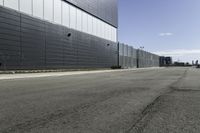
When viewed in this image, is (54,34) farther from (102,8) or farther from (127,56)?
(127,56)

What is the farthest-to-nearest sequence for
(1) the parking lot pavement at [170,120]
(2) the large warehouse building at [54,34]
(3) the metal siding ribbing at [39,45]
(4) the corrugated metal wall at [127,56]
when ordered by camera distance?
A: (4) the corrugated metal wall at [127,56]
(2) the large warehouse building at [54,34]
(3) the metal siding ribbing at [39,45]
(1) the parking lot pavement at [170,120]

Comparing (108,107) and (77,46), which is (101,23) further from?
(108,107)

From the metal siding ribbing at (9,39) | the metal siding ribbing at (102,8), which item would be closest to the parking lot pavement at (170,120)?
the metal siding ribbing at (9,39)

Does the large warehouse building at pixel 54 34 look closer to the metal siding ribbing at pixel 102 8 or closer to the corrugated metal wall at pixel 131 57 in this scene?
the metal siding ribbing at pixel 102 8

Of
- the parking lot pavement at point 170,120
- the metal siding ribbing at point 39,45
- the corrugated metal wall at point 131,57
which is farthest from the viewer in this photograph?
the corrugated metal wall at point 131,57

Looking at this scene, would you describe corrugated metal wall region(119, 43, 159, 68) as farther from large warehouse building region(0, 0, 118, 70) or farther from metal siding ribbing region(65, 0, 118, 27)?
large warehouse building region(0, 0, 118, 70)

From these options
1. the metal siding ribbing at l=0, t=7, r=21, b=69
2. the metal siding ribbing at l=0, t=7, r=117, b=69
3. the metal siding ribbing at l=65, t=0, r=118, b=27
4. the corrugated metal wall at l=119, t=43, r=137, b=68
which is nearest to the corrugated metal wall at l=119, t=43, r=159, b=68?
the corrugated metal wall at l=119, t=43, r=137, b=68

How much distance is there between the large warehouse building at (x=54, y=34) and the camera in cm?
3056

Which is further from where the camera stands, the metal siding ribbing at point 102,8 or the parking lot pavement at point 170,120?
the metal siding ribbing at point 102,8

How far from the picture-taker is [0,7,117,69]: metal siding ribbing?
2991cm

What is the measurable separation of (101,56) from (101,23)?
26.3ft

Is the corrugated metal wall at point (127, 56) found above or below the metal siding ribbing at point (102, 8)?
below

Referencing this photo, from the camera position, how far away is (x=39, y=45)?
35.7 m

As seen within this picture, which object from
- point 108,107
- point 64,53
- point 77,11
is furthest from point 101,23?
point 108,107
